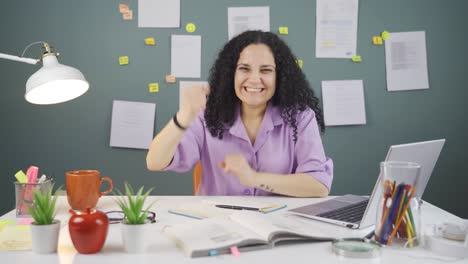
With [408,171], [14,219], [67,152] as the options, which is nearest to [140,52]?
[67,152]

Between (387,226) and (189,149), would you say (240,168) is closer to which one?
(189,149)

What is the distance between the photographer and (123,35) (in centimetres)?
277

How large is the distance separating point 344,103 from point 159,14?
4.08ft

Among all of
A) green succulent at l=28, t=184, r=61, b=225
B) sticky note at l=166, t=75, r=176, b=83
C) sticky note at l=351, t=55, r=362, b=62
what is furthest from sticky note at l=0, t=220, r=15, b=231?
sticky note at l=351, t=55, r=362, b=62

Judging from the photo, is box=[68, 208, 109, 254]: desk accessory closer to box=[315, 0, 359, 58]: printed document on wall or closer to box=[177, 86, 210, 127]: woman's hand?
box=[177, 86, 210, 127]: woman's hand

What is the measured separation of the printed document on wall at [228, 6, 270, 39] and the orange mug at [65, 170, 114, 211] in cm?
162

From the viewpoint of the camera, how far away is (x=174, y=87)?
279 centimetres

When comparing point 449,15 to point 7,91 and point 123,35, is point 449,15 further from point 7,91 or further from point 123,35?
point 7,91

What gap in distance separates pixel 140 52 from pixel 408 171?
2040 mm

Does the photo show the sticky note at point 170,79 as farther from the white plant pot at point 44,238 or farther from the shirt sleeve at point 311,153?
the white plant pot at point 44,238

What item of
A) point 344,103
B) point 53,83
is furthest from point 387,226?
point 344,103

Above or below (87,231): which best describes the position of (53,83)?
above

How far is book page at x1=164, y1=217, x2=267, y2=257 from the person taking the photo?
1019 mm

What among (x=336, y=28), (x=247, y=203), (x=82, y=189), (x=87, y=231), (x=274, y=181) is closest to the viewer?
(x=87, y=231)
